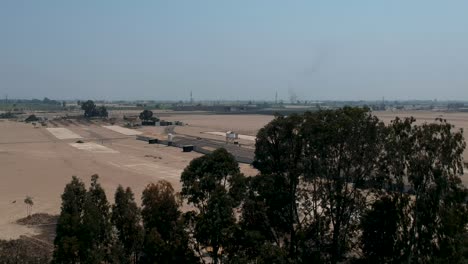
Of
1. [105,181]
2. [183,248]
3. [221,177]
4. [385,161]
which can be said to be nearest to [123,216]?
[183,248]

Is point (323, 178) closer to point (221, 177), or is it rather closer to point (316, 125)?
point (316, 125)

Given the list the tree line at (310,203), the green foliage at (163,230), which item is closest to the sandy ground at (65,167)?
the tree line at (310,203)

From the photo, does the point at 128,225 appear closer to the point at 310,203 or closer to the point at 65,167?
the point at 310,203

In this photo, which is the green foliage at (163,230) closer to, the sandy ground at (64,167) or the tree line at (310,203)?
the tree line at (310,203)

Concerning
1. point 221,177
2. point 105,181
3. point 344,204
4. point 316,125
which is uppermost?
point 316,125

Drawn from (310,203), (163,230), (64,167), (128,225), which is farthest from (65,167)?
(310,203)
